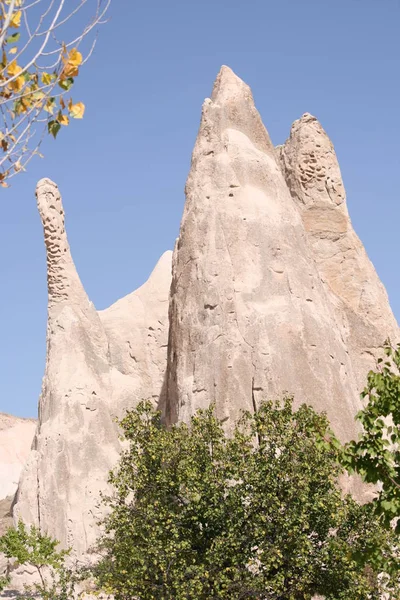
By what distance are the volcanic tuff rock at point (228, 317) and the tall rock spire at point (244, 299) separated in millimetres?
30

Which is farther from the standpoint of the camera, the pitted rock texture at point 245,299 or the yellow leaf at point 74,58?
the pitted rock texture at point 245,299

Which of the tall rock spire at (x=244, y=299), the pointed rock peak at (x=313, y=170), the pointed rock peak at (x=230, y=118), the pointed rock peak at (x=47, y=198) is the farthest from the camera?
the pointed rock peak at (x=47, y=198)

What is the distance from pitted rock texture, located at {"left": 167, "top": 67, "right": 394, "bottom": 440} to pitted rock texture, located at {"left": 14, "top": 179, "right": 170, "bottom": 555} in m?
4.18

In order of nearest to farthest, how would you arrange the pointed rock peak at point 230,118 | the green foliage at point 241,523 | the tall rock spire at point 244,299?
the green foliage at point 241,523 < the tall rock spire at point 244,299 < the pointed rock peak at point 230,118

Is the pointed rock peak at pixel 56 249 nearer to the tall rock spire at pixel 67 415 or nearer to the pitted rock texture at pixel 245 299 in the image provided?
the tall rock spire at pixel 67 415

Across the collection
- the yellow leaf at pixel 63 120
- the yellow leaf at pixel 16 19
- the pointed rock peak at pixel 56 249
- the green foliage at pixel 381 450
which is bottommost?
the green foliage at pixel 381 450

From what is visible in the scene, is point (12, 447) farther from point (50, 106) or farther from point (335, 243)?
point (50, 106)

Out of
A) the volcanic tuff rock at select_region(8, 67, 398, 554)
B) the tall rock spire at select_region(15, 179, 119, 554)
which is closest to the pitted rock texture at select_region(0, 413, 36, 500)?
the volcanic tuff rock at select_region(8, 67, 398, 554)

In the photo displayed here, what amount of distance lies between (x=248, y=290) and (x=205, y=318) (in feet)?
3.70

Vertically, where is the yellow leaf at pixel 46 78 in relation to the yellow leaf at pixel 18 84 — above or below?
above

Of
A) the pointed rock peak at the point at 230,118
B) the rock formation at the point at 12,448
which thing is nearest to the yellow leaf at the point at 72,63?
the pointed rock peak at the point at 230,118

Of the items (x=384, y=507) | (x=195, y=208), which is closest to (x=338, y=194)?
(x=195, y=208)

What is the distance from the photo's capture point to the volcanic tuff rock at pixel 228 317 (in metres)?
18.2

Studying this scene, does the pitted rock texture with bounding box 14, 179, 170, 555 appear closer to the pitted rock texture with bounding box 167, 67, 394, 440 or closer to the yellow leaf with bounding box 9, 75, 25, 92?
the pitted rock texture with bounding box 167, 67, 394, 440
